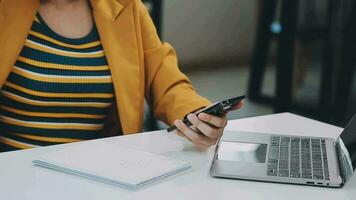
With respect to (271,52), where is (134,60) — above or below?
above

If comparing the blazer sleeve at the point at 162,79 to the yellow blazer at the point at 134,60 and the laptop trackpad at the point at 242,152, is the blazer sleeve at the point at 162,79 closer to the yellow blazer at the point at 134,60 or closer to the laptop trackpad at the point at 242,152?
the yellow blazer at the point at 134,60

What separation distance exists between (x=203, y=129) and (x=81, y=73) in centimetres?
37

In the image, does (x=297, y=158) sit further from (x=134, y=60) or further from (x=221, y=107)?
(x=134, y=60)

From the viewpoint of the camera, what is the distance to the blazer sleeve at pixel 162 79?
55.7 inches

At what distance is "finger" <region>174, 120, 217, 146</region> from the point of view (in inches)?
46.1

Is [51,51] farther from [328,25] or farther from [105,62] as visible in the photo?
[328,25]

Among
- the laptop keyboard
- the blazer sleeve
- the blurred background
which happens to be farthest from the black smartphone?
the blurred background

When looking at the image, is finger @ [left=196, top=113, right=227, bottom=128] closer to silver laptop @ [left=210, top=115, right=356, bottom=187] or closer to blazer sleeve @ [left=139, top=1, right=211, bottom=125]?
silver laptop @ [left=210, top=115, right=356, bottom=187]

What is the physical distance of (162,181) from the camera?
3.21ft

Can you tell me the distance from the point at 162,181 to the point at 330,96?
9.55ft

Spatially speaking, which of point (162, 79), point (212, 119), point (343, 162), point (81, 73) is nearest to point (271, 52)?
point (162, 79)

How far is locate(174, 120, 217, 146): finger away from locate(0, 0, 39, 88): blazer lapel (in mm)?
421

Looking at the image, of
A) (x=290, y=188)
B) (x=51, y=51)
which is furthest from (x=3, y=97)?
(x=290, y=188)

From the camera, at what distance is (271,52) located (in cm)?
539
